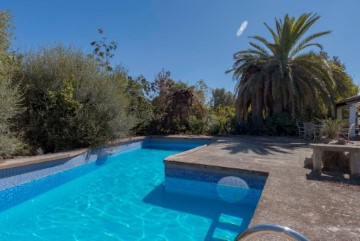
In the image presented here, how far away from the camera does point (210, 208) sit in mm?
4922

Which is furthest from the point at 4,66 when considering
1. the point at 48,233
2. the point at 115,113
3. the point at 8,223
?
the point at 48,233

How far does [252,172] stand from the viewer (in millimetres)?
5219

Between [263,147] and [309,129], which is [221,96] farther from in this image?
[263,147]

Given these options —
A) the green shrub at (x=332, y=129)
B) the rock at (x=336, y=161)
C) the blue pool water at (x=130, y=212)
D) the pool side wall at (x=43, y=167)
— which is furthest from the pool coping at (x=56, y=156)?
the rock at (x=336, y=161)

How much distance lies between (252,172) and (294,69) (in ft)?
34.6

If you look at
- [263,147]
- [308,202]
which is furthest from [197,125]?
[308,202]

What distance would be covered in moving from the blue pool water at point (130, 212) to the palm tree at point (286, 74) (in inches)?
366

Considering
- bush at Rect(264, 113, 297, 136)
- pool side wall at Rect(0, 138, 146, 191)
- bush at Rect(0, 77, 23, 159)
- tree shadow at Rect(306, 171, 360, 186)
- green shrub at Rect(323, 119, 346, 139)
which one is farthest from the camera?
bush at Rect(264, 113, 297, 136)

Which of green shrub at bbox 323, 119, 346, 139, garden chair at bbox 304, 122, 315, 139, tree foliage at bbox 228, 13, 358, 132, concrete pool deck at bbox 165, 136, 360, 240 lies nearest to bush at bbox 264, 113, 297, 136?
tree foliage at bbox 228, 13, 358, 132

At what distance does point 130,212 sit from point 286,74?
12.0 metres

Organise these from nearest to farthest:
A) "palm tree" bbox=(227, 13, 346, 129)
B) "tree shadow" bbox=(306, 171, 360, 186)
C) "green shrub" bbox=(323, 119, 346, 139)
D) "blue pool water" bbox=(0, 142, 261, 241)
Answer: "blue pool water" bbox=(0, 142, 261, 241), "tree shadow" bbox=(306, 171, 360, 186), "green shrub" bbox=(323, 119, 346, 139), "palm tree" bbox=(227, 13, 346, 129)

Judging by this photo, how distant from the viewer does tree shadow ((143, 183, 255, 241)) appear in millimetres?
4090

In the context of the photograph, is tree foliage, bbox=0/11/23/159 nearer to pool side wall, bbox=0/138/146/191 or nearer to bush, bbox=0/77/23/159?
bush, bbox=0/77/23/159

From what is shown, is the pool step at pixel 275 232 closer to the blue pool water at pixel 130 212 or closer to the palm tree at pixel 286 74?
the blue pool water at pixel 130 212
